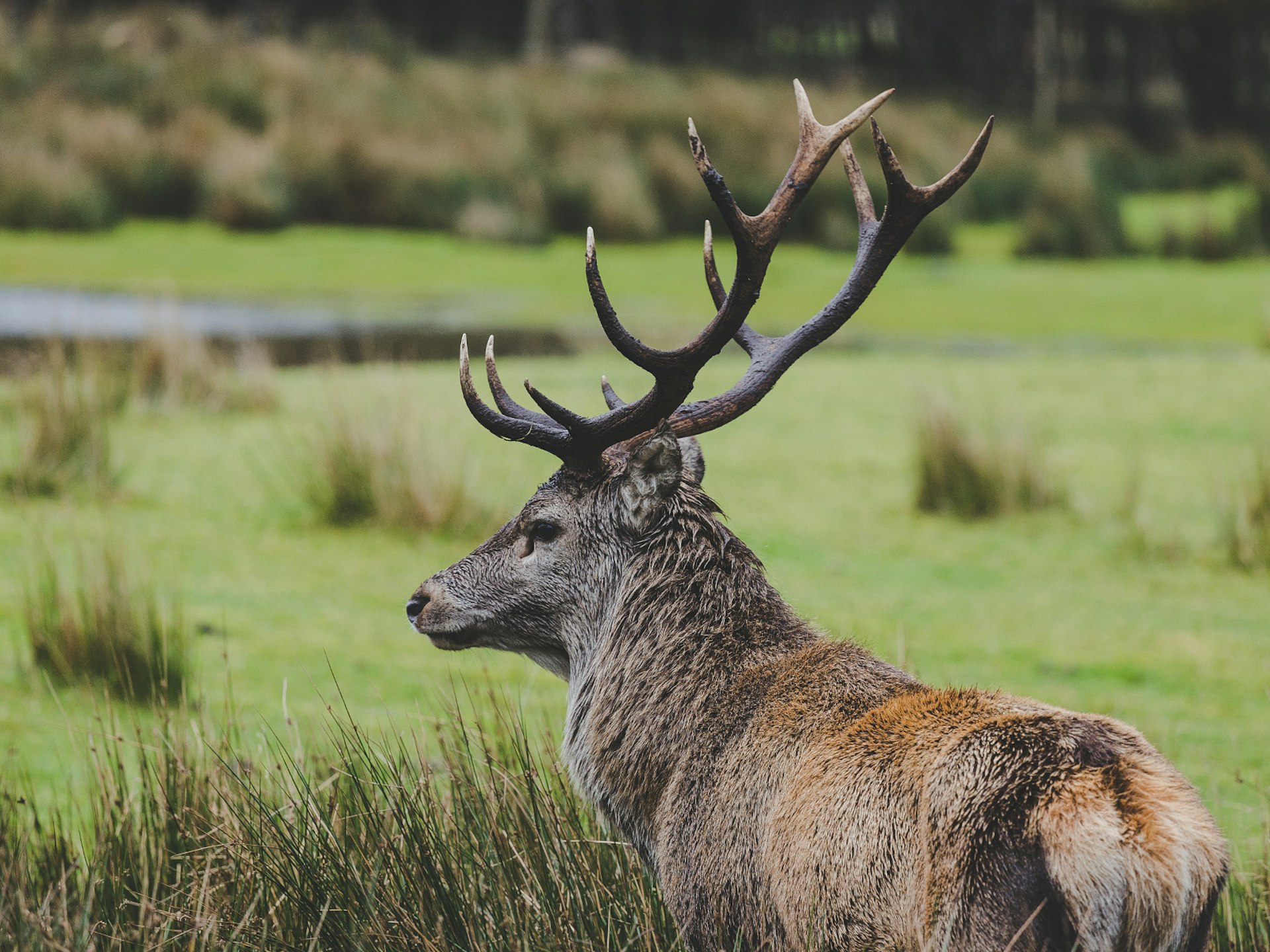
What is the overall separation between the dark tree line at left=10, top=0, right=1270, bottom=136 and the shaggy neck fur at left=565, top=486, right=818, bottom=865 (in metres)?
25.8

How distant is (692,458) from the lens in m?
3.58

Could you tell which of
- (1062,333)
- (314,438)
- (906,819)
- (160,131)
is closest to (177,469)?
(314,438)

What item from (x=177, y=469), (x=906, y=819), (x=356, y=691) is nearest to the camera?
(x=906, y=819)

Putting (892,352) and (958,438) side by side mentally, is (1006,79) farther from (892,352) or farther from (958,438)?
(958,438)

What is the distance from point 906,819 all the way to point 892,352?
39.6 feet

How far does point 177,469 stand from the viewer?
8766mm

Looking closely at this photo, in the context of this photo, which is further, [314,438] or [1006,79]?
[1006,79]

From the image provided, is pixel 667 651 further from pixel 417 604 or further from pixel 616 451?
pixel 417 604

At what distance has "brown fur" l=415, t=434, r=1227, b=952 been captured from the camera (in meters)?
2.26

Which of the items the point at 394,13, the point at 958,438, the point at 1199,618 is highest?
the point at 394,13

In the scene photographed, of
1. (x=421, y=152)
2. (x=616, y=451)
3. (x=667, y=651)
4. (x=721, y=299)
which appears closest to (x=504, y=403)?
(x=616, y=451)

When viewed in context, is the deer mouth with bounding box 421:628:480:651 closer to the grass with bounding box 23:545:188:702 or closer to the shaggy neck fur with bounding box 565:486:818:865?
the shaggy neck fur with bounding box 565:486:818:865

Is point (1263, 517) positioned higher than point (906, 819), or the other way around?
point (906, 819)

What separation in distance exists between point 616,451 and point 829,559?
13.4 ft
